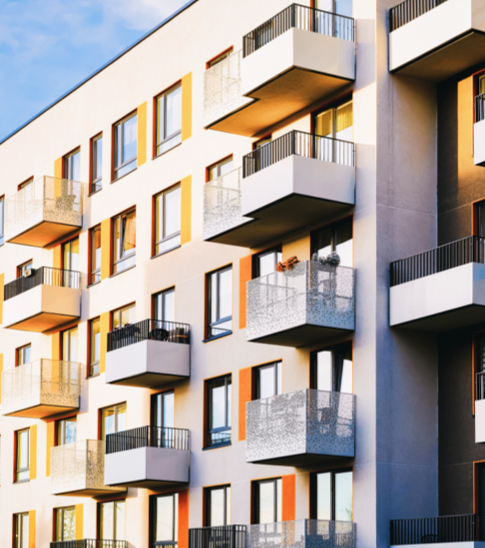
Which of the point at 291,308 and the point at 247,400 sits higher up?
the point at 291,308

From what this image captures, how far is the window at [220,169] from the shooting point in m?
31.2

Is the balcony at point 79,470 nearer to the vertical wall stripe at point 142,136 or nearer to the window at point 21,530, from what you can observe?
the window at point 21,530

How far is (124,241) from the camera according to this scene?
3578 cm

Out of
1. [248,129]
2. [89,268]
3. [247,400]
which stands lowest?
[247,400]

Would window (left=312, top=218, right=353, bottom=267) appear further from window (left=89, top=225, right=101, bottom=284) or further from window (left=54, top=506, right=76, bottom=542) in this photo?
window (left=54, top=506, right=76, bottom=542)

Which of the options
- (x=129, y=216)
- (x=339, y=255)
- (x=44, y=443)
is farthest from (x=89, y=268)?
(x=339, y=255)

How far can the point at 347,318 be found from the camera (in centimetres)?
2517

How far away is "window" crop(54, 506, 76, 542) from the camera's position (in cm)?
3656

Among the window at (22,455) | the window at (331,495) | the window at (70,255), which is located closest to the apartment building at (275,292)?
the window at (331,495)

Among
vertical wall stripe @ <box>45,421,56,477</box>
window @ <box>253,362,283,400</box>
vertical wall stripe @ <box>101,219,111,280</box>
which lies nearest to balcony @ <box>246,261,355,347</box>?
window @ <box>253,362,283,400</box>

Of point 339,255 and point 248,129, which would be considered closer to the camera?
point 339,255

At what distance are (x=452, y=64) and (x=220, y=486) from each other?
41.3 feet

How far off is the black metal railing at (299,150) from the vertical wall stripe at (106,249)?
9.69 metres

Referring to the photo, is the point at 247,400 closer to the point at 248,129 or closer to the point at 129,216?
the point at 248,129
